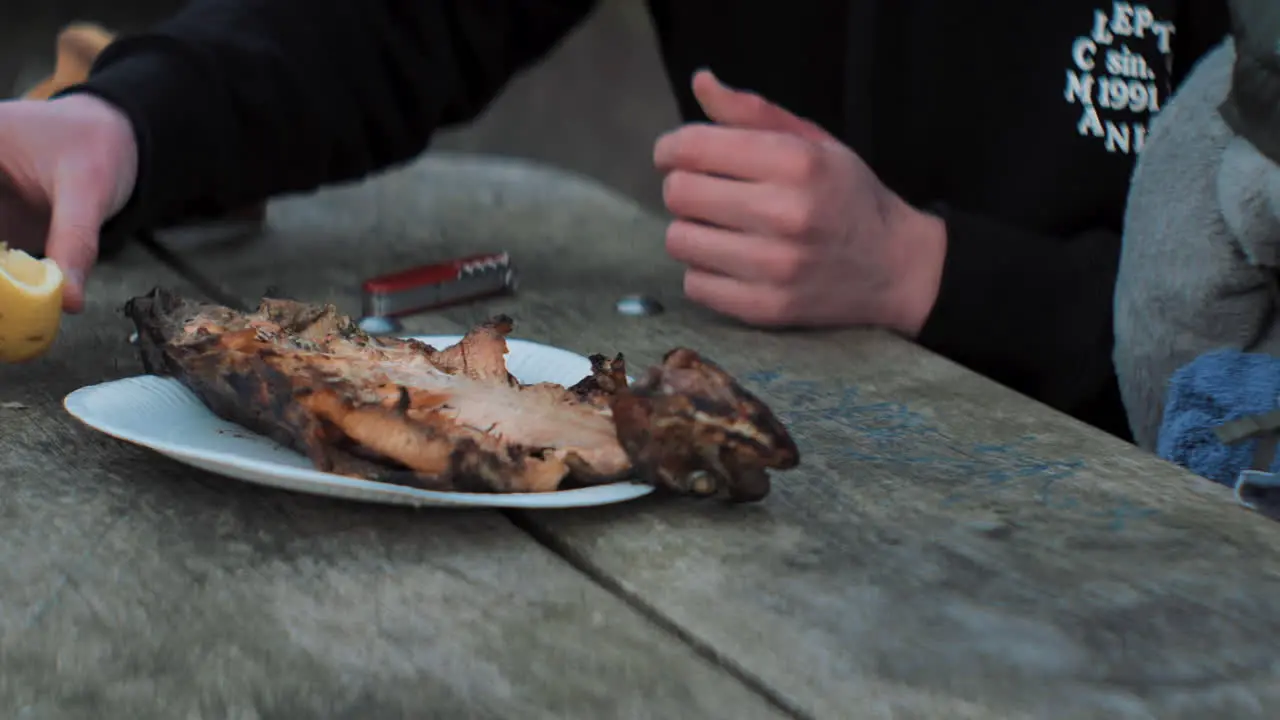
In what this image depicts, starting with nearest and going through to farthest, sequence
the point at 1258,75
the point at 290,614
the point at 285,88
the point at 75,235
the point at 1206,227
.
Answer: the point at 290,614 → the point at 1258,75 → the point at 1206,227 → the point at 75,235 → the point at 285,88

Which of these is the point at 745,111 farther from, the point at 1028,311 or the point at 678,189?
the point at 1028,311

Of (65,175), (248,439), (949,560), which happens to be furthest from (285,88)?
(949,560)

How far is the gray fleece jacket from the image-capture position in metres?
0.87

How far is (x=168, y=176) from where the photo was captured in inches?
50.7

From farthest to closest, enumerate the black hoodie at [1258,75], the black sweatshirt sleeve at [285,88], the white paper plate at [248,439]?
the black sweatshirt sleeve at [285,88]
the black hoodie at [1258,75]
the white paper plate at [248,439]

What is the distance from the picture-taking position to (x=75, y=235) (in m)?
1.09

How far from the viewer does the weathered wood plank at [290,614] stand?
1.77 feet

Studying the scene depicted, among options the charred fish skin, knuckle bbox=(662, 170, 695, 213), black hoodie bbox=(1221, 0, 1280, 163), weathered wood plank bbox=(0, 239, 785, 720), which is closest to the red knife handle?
knuckle bbox=(662, 170, 695, 213)

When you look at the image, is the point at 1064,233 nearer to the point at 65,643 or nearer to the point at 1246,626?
the point at 1246,626

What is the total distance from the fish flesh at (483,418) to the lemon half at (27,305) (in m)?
0.17

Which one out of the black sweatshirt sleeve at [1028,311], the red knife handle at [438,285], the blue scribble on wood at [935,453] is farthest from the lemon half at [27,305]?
the black sweatshirt sleeve at [1028,311]

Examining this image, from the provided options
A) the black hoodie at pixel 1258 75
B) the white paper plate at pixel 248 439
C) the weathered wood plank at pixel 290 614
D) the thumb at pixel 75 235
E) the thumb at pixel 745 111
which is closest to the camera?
the weathered wood plank at pixel 290 614

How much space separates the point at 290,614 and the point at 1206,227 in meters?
0.71

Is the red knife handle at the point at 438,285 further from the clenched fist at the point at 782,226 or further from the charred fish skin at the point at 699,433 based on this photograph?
the charred fish skin at the point at 699,433
